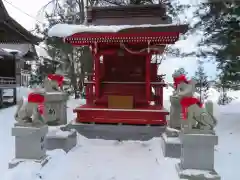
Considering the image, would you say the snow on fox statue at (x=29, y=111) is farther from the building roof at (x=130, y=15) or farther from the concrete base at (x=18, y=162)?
the building roof at (x=130, y=15)

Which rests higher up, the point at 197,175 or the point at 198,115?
the point at 198,115

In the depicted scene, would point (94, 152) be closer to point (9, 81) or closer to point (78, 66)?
point (9, 81)

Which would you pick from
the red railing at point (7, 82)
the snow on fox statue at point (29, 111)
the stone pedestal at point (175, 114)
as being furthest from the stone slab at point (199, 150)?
the red railing at point (7, 82)

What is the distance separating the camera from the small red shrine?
7.73m

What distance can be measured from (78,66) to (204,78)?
30.7 feet

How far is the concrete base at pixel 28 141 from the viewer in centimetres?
525

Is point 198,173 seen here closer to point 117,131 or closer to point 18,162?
point 18,162

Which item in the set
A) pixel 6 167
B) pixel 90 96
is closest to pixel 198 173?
pixel 6 167

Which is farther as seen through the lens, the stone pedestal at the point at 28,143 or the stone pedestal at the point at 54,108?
the stone pedestal at the point at 54,108

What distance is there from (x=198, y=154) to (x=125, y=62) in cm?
Answer: 549

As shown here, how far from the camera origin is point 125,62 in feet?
31.4

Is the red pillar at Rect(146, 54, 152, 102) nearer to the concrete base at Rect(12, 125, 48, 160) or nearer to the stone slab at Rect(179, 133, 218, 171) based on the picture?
the stone slab at Rect(179, 133, 218, 171)

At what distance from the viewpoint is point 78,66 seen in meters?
19.3

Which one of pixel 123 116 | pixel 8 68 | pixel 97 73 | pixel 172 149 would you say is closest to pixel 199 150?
pixel 172 149
